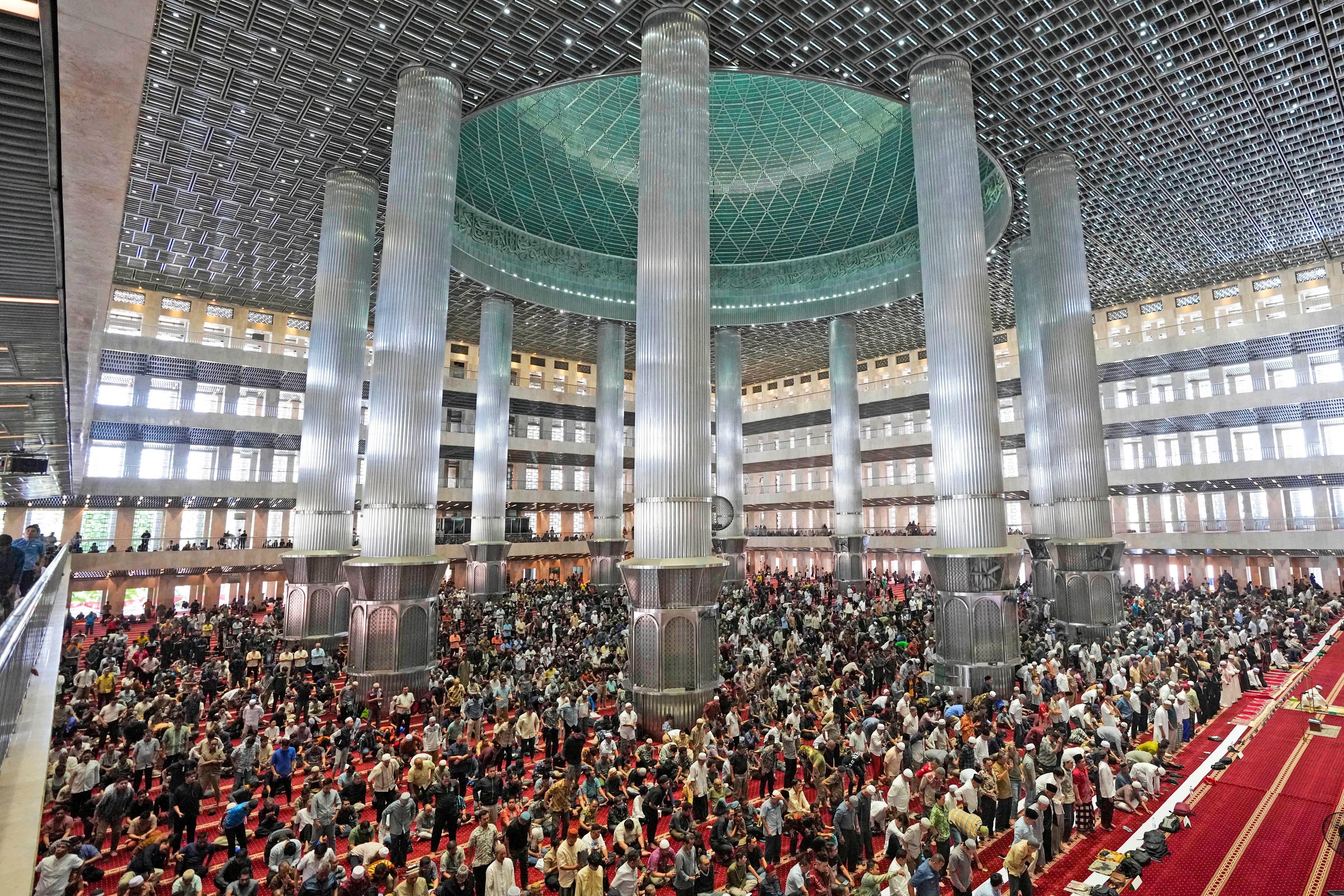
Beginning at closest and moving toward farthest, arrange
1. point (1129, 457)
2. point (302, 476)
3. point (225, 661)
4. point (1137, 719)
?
point (1137, 719) < point (225, 661) < point (302, 476) < point (1129, 457)

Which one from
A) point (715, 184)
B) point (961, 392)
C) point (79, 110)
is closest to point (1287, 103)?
point (961, 392)

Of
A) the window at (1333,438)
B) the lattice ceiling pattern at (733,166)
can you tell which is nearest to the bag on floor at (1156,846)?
the lattice ceiling pattern at (733,166)

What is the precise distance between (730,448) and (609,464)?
6.18 meters

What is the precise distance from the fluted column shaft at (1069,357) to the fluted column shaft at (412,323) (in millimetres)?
16569

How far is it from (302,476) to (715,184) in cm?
1988

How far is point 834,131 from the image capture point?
2595cm

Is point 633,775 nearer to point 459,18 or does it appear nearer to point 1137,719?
point 1137,719

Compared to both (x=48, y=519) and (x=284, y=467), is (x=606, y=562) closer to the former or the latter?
(x=284, y=467)

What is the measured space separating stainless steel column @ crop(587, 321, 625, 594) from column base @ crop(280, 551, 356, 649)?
13122 mm

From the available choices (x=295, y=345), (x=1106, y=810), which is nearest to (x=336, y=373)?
(x=295, y=345)

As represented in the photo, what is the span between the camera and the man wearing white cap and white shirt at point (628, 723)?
10.6m

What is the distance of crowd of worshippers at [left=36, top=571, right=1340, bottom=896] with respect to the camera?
6.18 m

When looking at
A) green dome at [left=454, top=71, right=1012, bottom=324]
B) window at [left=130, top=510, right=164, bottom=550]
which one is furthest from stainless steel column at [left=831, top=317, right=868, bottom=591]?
window at [left=130, top=510, right=164, bottom=550]

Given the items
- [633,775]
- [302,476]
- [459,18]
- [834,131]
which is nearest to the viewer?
[633,775]
